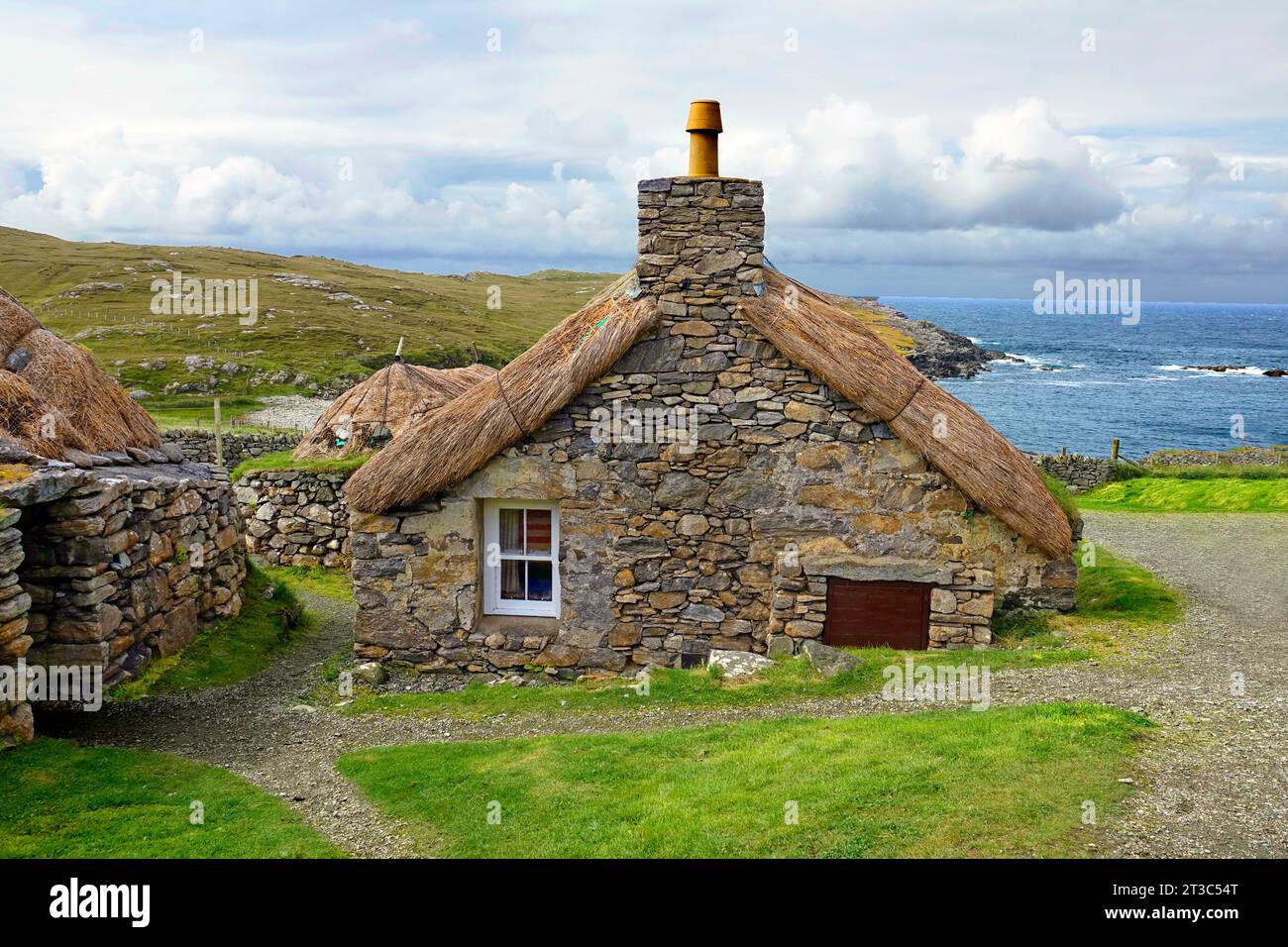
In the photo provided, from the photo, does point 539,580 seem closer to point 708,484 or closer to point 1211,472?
point 708,484

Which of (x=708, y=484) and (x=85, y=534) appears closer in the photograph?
(x=85, y=534)

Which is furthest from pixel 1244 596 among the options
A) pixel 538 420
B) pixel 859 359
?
pixel 538 420

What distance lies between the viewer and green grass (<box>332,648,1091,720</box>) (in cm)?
1085

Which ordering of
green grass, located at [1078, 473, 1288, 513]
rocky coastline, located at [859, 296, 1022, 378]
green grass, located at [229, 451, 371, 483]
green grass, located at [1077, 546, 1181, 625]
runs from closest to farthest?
green grass, located at [1077, 546, 1181, 625] → green grass, located at [229, 451, 371, 483] → green grass, located at [1078, 473, 1288, 513] → rocky coastline, located at [859, 296, 1022, 378]

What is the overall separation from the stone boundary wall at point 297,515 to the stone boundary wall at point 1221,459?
2525 cm

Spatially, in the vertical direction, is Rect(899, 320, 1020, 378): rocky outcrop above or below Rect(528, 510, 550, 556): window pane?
above

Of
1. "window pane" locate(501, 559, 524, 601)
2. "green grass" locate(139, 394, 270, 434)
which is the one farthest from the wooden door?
"green grass" locate(139, 394, 270, 434)

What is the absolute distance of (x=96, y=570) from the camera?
1062 cm

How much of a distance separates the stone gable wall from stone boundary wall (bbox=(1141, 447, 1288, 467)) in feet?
74.9

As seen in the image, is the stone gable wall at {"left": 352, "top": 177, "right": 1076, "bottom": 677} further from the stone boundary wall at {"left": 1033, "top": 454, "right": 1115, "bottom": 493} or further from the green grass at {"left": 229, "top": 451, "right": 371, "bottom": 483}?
the stone boundary wall at {"left": 1033, "top": 454, "right": 1115, "bottom": 493}

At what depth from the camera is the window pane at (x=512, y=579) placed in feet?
41.8

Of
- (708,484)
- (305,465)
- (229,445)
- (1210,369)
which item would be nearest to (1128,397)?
(1210,369)

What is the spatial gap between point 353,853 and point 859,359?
7.70m

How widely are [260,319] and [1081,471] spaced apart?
64.8m
